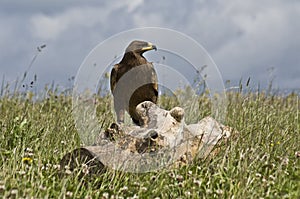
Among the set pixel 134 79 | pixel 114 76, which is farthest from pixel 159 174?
pixel 114 76

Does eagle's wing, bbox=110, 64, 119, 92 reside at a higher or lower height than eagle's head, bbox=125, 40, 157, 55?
lower

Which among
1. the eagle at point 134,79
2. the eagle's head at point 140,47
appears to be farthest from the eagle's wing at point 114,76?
the eagle's head at point 140,47

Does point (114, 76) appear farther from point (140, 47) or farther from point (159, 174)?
point (159, 174)

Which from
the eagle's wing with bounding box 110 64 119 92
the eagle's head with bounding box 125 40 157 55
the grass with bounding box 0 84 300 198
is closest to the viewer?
the grass with bounding box 0 84 300 198

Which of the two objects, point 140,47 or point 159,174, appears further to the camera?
point 140,47

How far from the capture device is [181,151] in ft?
17.0

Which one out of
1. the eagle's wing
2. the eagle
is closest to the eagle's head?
the eagle

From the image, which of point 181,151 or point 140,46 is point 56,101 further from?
point 181,151

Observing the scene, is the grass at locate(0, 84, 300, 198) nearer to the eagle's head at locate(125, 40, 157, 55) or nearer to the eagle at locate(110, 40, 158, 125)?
the eagle at locate(110, 40, 158, 125)

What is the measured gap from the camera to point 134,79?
5.84 meters

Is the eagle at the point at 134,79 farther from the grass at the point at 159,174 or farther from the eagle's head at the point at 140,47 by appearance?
the grass at the point at 159,174

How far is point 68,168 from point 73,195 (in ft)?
1.45

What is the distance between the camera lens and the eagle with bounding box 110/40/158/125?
577cm

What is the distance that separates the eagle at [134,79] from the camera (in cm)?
577
